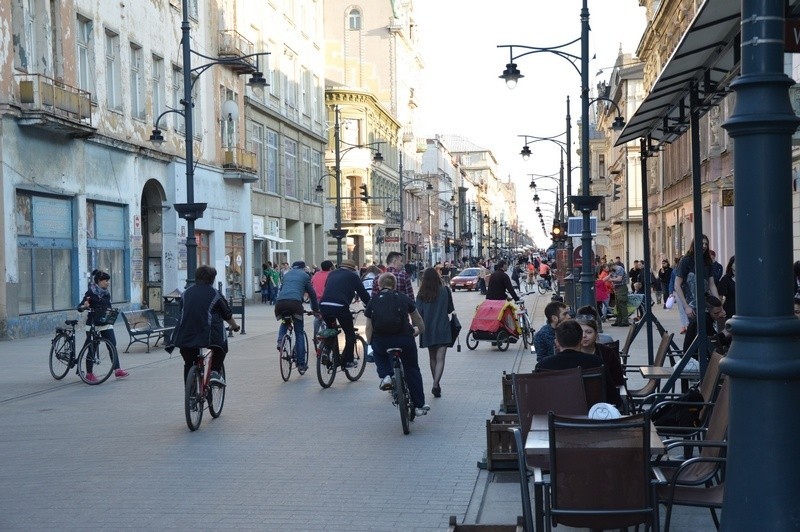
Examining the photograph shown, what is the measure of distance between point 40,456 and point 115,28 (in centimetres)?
2325

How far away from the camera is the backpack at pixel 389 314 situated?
1127 centimetres

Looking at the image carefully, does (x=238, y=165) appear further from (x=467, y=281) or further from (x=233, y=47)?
(x=467, y=281)

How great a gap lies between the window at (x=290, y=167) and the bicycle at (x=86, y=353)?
34801mm

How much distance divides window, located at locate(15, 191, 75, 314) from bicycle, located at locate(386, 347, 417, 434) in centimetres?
1634

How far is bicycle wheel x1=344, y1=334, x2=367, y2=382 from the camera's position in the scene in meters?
15.8

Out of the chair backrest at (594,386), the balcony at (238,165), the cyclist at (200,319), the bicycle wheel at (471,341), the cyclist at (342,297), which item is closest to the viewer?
the chair backrest at (594,386)

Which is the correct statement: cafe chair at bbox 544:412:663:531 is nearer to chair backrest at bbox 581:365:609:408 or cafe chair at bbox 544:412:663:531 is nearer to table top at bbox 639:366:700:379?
chair backrest at bbox 581:365:609:408

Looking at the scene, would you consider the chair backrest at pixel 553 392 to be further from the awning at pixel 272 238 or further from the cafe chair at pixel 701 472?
the awning at pixel 272 238

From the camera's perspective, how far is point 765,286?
4.44 metres

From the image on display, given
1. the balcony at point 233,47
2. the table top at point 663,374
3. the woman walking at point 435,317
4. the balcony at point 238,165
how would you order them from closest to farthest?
the table top at point 663,374
the woman walking at point 435,317
the balcony at point 233,47
the balcony at point 238,165

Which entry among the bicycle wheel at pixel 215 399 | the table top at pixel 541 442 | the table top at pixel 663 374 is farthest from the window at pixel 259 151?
the table top at pixel 541 442

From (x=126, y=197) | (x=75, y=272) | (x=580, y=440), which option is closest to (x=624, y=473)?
(x=580, y=440)

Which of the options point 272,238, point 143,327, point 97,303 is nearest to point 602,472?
point 97,303

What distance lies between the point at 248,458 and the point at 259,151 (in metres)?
37.8
